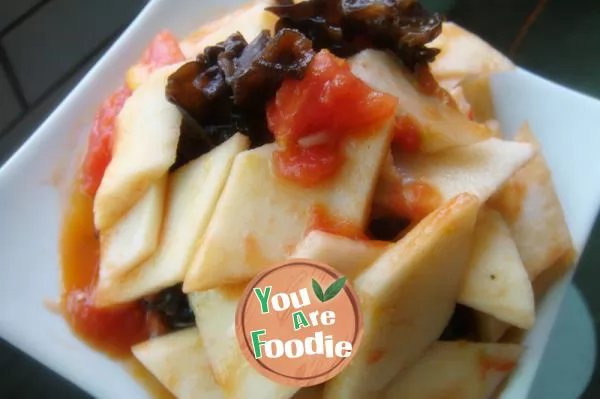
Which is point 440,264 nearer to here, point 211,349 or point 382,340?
point 382,340

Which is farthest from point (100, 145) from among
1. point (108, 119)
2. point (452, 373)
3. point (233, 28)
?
point (452, 373)

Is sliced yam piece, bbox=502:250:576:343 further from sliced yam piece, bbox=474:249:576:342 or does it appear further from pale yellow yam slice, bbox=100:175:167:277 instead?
pale yellow yam slice, bbox=100:175:167:277

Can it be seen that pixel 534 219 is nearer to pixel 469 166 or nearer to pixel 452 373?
pixel 469 166

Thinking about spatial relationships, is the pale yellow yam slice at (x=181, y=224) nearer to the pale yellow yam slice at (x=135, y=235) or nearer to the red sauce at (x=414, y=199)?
the pale yellow yam slice at (x=135, y=235)

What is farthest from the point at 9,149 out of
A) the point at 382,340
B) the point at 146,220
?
the point at 382,340

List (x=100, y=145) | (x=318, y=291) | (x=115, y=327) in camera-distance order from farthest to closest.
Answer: (x=100, y=145), (x=115, y=327), (x=318, y=291)

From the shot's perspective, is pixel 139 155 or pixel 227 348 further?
pixel 139 155
